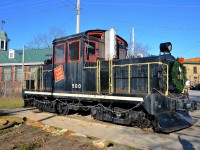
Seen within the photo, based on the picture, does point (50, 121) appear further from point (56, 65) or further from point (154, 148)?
point (154, 148)

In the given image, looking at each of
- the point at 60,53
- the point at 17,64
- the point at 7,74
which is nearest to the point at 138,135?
the point at 60,53

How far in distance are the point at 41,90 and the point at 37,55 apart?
71.0 feet

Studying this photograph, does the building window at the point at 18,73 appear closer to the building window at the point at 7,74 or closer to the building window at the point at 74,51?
the building window at the point at 7,74

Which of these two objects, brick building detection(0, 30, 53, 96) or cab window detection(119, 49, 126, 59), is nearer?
cab window detection(119, 49, 126, 59)

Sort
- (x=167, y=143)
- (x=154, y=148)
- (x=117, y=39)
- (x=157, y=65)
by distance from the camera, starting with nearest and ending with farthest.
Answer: (x=154, y=148) → (x=167, y=143) → (x=157, y=65) → (x=117, y=39)

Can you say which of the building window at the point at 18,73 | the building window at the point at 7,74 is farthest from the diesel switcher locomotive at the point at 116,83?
the building window at the point at 7,74

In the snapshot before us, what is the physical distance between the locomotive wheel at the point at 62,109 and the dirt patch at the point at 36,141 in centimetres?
404

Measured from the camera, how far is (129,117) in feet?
32.4

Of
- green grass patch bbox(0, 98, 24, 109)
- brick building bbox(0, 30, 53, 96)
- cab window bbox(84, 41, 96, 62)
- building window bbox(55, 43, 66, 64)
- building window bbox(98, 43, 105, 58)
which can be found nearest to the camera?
cab window bbox(84, 41, 96, 62)

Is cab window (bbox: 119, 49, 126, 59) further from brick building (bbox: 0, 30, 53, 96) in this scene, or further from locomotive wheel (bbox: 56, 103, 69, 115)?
brick building (bbox: 0, 30, 53, 96)

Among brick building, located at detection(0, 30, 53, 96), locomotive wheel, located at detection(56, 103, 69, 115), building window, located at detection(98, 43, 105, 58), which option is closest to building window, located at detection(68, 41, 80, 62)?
building window, located at detection(98, 43, 105, 58)

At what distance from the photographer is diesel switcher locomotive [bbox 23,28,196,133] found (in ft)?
30.7

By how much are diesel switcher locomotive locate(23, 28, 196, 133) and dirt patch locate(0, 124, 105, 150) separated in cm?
279

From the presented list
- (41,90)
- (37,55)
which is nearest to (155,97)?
(41,90)
